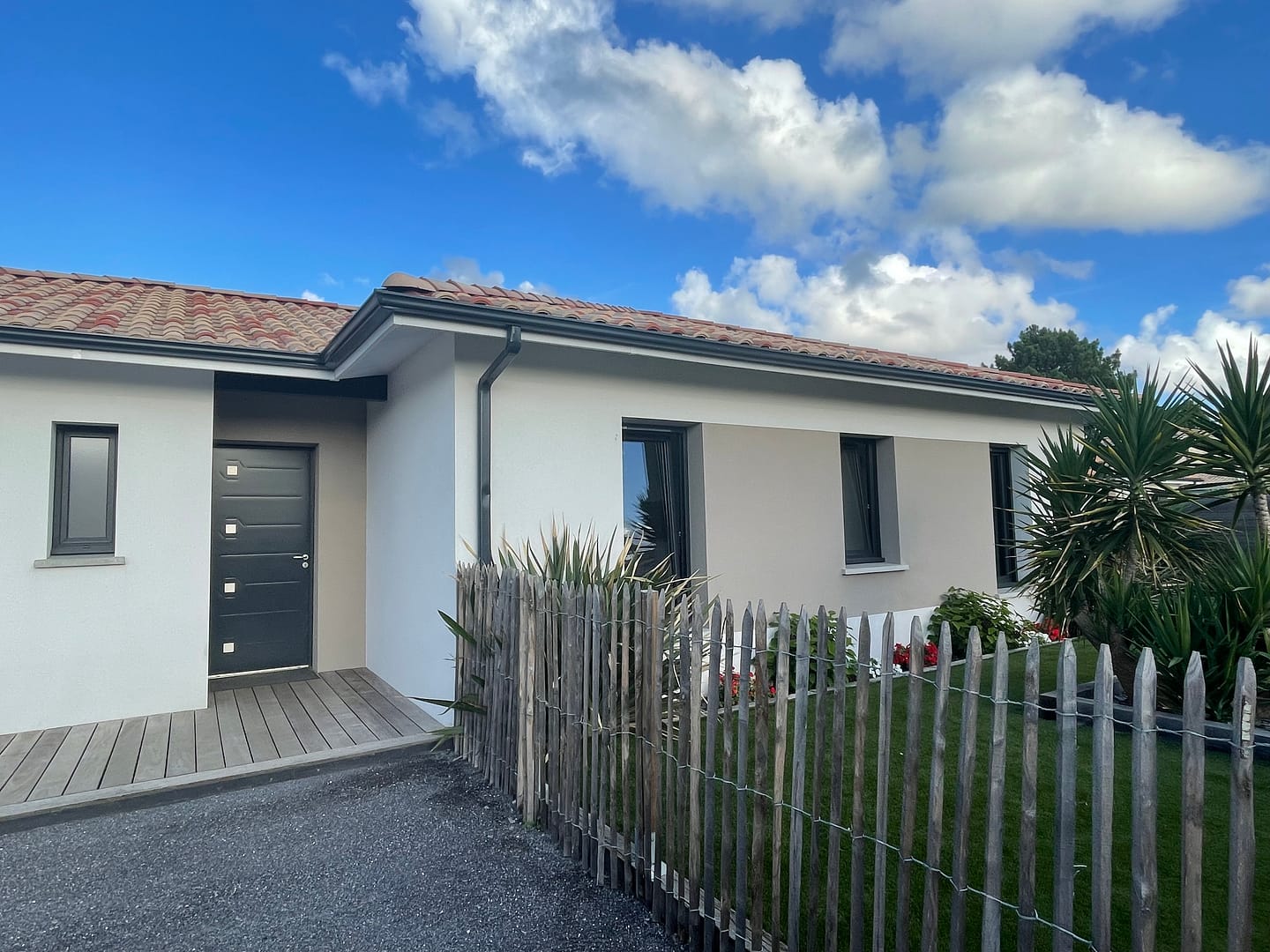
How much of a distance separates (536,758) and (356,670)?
4.21 meters

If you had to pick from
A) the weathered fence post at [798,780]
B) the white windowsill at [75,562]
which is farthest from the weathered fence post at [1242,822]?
the white windowsill at [75,562]

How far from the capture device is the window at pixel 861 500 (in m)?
8.05

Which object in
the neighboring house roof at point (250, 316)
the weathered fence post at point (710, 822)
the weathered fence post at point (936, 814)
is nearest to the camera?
the weathered fence post at point (936, 814)

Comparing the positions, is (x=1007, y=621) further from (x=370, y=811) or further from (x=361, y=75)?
(x=361, y=75)

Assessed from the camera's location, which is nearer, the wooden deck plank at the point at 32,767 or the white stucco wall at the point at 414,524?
the wooden deck plank at the point at 32,767

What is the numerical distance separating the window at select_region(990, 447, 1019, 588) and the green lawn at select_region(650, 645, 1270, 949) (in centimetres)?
445

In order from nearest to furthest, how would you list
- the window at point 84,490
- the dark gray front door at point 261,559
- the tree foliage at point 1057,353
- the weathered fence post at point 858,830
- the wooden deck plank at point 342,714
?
1. the weathered fence post at point 858,830
2. the wooden deck plank at point 342,714
3. the window at point 84,490
4. the dark gray front door at point 261,559
5. the tree foliage at point 1057,353

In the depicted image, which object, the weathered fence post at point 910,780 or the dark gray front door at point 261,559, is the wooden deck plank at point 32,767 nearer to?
the dark gray front door at point 261,559

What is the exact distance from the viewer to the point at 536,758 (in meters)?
3.99

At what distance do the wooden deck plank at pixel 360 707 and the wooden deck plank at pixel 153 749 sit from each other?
132 centimetres

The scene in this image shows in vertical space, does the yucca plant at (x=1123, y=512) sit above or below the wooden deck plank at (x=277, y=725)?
above

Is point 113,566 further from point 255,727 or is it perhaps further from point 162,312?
point 162,312

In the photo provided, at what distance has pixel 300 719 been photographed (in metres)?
5.66

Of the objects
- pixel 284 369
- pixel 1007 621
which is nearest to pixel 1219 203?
pixel 1007 621
